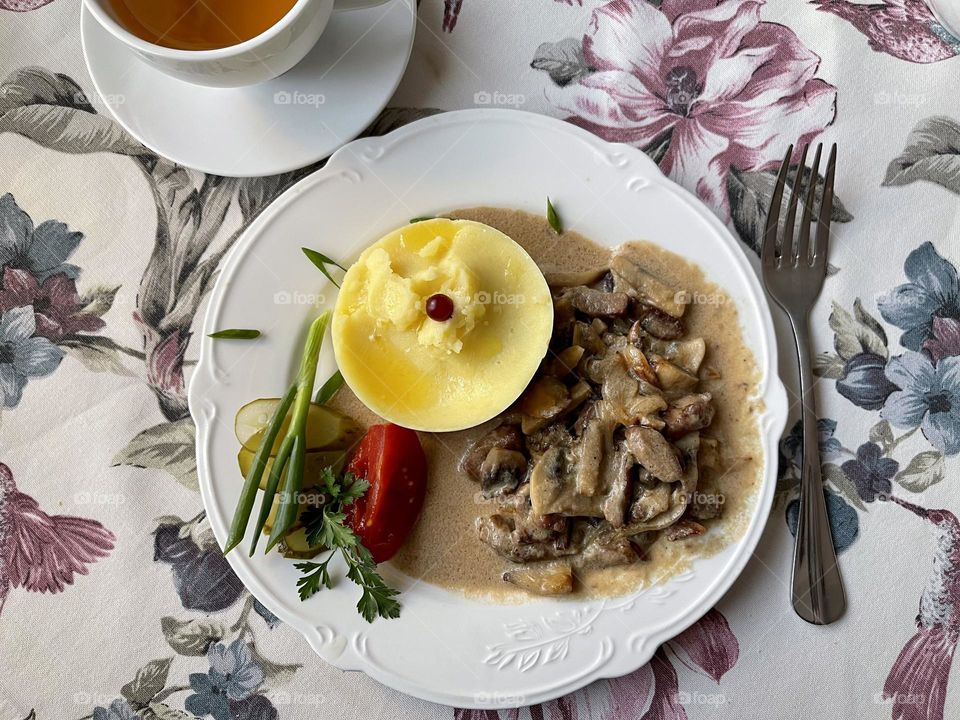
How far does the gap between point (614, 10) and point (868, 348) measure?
111 cm

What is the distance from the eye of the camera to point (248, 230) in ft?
6.60

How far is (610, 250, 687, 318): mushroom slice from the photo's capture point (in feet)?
6.54

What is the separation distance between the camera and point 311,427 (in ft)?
6.61

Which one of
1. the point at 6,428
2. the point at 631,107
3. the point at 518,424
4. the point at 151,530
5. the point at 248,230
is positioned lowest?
the point at 151,530

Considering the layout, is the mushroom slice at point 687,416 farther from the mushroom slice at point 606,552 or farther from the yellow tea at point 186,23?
the yellow tea at point 186,23

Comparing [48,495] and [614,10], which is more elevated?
[614,10]

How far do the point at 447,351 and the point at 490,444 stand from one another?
0.28 metres

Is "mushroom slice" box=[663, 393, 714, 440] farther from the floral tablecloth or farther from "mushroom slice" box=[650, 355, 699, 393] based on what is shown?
the floral tablecloth

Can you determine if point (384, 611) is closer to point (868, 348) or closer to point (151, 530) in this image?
point (151, 530)

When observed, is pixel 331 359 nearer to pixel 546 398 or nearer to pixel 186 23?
pixel 546 398

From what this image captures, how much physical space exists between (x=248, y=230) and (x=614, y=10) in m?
1.13

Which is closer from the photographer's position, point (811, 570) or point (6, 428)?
point (811, 570)

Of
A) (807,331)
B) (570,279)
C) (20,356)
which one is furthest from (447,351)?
(20,356)

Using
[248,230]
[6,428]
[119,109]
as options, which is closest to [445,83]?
[248,230]
